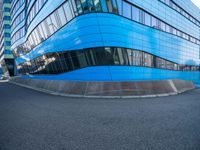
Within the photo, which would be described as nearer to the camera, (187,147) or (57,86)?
(187,147)

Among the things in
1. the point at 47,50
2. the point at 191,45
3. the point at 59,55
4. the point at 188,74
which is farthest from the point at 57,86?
the point at 191,45

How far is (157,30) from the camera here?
1030 inches

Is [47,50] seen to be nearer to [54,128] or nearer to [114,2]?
[114,2]

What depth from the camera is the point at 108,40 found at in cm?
1806

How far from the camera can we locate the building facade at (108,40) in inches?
712

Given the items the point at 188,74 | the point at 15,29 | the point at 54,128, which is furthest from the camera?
the point at 15,29

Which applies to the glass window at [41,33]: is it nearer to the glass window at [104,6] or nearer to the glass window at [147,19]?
the glass window at [104,6]

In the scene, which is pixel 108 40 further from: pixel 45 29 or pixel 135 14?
pixel 45 29

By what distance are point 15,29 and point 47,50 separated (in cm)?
3168

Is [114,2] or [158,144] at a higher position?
→ [114,2]

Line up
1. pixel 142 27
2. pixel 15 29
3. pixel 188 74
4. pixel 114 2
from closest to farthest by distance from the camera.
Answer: pixel 114 2 < pixel 142 27 < pixel 188 74 < pixel 15 29

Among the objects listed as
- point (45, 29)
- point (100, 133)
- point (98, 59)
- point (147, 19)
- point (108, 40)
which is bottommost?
point (100, 133)

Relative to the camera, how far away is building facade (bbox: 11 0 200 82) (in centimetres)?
1808

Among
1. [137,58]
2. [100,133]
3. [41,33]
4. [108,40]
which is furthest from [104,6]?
[100,133]
